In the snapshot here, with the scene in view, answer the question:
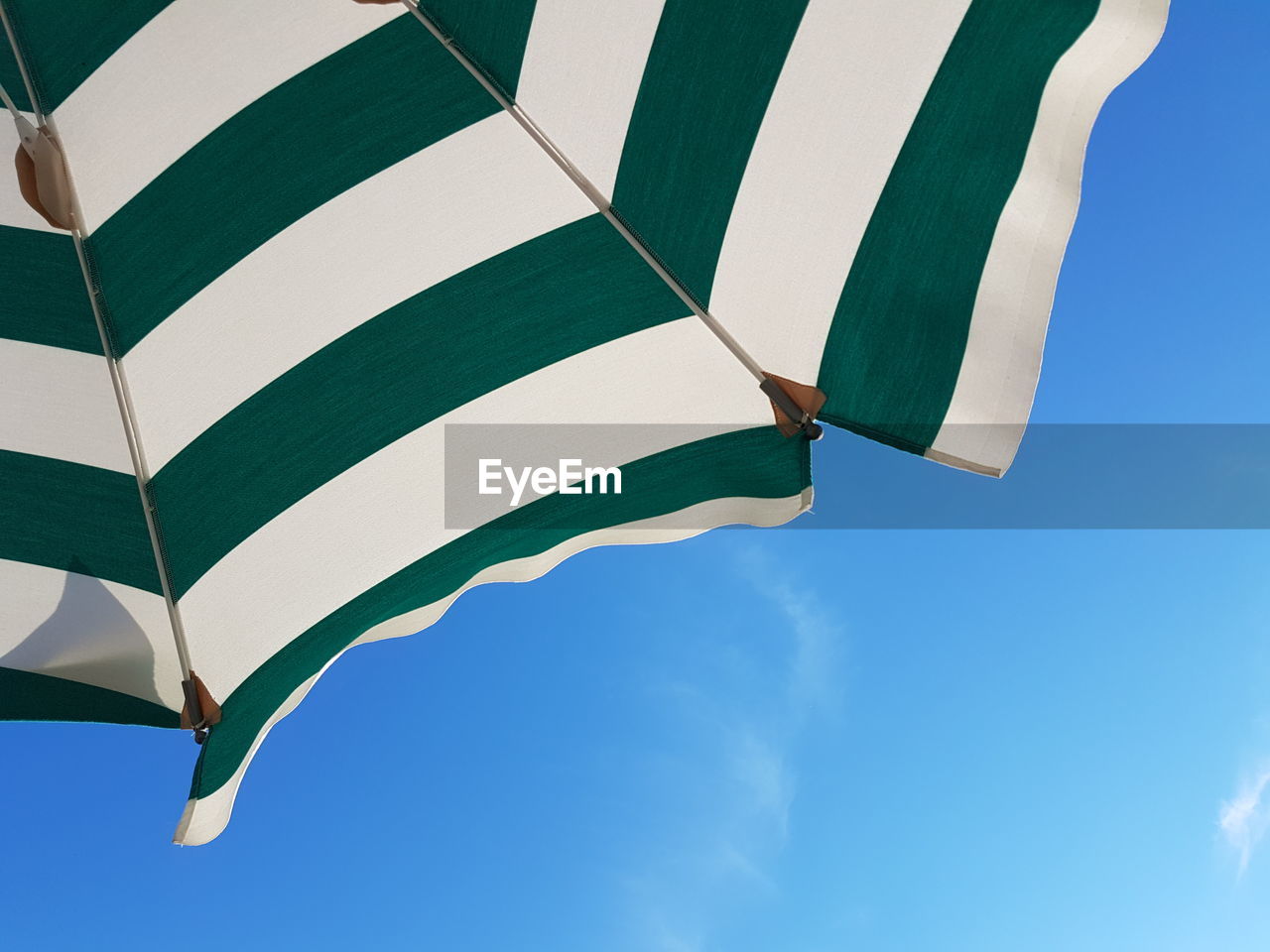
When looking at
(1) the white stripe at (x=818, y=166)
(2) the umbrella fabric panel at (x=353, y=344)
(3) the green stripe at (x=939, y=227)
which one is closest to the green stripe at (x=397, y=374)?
(2) the umbrella fabric panel at (x=353, y=344)

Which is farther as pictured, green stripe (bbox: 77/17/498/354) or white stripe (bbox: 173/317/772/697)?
white stripe (bbox: 173/317/772/697)

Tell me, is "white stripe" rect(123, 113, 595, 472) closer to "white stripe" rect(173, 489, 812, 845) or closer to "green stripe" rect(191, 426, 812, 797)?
"green stripe" rect(191, 426, 812, 797)

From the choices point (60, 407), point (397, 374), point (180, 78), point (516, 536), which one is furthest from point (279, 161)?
point (516, 536)

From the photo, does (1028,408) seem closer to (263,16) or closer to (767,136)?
(767,136)

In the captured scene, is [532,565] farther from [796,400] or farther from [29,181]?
[29,181]

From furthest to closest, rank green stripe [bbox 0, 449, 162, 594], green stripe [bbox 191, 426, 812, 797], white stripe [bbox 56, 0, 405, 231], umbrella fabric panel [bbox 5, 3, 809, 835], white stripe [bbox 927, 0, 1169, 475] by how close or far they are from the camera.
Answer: green stripe [bbox 0, 449, 162, 594], green stripe [bbox 191, 426, 812, 797], umbrella fabric panel [bbox 5, 3, 809, 835], white stripe [bbox 56, 0, 405, 231], white stripe [bbox 927, 0, 1169, 475]

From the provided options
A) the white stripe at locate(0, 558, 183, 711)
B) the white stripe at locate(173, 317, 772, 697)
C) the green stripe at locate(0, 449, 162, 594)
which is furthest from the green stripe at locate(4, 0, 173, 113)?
the white stripe at locate(0, 558, 183, 711)

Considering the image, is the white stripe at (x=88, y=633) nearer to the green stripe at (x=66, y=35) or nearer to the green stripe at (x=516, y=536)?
the green stripe at (x=516, y=536)
